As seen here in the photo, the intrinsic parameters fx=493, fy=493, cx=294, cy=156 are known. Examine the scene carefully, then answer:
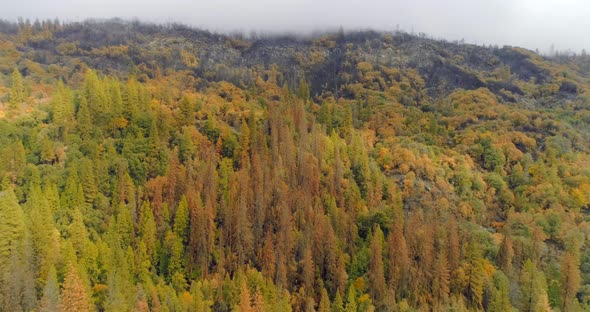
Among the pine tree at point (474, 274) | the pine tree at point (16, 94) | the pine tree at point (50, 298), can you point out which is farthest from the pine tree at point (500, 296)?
the pine tree at point (16, 94)

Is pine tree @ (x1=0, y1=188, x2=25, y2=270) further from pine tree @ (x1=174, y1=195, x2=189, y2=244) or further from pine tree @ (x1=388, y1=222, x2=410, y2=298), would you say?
pine tree @ (x1=388, y1=222, x2=410, y2=298)

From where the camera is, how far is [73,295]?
70.7 m

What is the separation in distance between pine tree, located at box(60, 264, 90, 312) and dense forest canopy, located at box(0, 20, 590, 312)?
0.27 meters

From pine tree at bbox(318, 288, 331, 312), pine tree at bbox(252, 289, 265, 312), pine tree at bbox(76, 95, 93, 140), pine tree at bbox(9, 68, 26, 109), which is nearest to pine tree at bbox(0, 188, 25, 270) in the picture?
pine tree at bbox(76, 95, 93, 140)

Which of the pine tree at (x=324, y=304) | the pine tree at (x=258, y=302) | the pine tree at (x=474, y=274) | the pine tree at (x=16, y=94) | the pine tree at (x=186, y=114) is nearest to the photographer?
the pine tree at (x=258, y=302)

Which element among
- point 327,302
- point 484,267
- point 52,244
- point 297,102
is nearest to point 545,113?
point 297,102

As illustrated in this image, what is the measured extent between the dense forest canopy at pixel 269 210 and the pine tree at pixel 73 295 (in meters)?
0.27

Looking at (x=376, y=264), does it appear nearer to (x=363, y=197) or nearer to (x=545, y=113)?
(x=363, y=197)

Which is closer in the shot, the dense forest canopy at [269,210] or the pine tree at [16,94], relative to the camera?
the dense forest canopy at [269,210]

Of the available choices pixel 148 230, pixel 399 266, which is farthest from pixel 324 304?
pixel 148 230

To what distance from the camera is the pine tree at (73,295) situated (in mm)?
70125

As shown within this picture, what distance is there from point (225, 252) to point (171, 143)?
33876mm

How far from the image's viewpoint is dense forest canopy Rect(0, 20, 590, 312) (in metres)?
82.1

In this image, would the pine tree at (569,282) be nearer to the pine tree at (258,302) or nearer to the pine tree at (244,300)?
the pine tree at (258,302)
